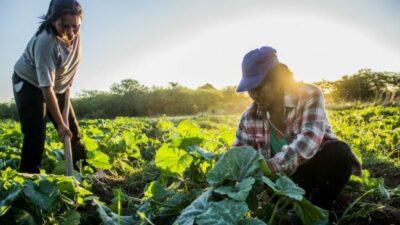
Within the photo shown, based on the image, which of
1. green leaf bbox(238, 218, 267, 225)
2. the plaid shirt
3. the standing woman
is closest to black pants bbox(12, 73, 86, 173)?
the standing woman

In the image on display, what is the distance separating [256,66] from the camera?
2211 millimetres

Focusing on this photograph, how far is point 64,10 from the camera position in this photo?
2834 mm

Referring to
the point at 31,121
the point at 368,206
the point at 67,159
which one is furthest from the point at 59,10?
the point at 368,206

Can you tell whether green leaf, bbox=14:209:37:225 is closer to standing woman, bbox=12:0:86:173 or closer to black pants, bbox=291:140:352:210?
standing woman, bbox=12:0:86:173

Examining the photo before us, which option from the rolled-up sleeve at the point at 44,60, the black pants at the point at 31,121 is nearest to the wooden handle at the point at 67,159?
the black pants at the point at 31,121

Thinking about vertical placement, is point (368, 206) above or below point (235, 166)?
below

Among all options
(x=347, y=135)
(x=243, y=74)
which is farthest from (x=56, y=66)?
(x=347, y=135)

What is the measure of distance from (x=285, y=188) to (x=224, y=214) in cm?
32

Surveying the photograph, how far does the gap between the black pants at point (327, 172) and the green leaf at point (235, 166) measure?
68 centimetres

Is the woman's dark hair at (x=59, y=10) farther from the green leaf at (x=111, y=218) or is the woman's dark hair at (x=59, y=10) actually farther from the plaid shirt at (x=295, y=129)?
the green leaf at (x=111, y=218)

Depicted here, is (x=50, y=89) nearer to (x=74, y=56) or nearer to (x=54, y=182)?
(x=74, y=56)

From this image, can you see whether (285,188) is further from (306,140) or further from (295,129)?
(295,129)

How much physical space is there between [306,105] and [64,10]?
5.48 feet

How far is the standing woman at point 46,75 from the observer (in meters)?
2.87
